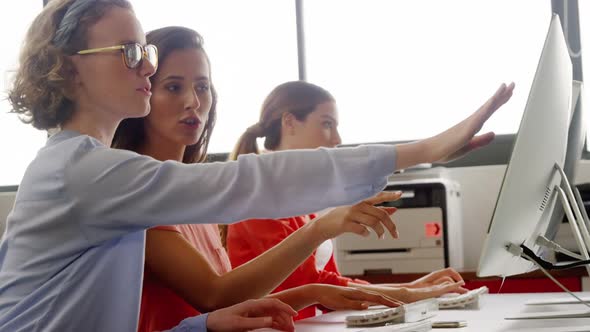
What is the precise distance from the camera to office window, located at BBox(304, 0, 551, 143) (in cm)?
392

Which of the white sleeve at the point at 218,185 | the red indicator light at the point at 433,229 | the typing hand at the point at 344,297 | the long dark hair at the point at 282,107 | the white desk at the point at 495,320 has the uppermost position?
the long dark hair at the point at 282,107

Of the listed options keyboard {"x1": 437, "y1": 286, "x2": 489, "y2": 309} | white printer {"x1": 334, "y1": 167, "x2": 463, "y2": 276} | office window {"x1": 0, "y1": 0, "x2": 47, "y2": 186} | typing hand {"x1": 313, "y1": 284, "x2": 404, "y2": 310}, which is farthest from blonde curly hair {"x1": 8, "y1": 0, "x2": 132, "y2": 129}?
office window {"x1": 0, "y1": 0, "x2": 47, "y2": 186}

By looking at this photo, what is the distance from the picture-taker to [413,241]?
11.0 ft

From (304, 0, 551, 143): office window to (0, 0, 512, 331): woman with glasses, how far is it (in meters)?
2.78

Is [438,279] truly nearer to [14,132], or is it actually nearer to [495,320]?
[495,320]

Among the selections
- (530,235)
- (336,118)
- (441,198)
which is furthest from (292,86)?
(530,235)

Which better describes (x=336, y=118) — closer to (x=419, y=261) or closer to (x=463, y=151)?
(x=419, y=261)

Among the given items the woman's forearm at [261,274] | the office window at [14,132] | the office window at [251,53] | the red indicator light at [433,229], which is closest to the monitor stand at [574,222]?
the woman's forearm at [261,274]

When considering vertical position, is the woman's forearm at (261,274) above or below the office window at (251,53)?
below

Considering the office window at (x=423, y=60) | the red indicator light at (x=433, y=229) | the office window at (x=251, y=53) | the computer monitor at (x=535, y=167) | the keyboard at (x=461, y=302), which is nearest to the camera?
the computer monitor at (x=535, y=167)

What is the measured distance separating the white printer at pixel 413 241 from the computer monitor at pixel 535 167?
1.99m

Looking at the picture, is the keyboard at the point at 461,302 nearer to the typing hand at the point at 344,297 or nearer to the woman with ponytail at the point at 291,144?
the typing hand at the point at 344,297

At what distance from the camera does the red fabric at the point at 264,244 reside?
2303 millimetres

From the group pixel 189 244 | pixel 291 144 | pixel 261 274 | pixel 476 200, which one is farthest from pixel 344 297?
pixel 476 200
